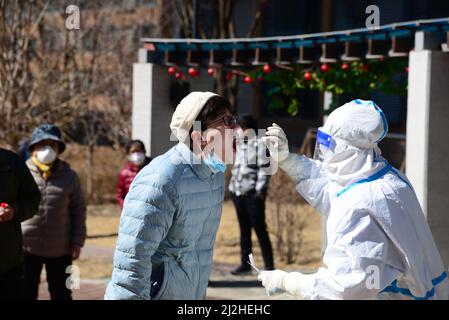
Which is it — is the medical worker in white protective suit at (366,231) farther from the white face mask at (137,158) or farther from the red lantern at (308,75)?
the red lantern at (308,75)

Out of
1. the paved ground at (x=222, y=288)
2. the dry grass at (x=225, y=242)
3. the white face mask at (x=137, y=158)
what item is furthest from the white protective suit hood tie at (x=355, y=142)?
the dry grass at (x=225, y=242)

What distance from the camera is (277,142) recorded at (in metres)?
4.44

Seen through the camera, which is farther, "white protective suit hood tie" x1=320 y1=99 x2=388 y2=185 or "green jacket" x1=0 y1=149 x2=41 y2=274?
"green jacket" x1=0 y1=149 x2=41 y2=274

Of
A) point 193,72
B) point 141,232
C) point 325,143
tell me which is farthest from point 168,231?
point 193,72

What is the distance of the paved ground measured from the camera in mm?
8500

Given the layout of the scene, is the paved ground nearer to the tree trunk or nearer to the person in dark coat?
the person in dark coat

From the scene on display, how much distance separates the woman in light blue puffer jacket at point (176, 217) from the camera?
3.75 metres

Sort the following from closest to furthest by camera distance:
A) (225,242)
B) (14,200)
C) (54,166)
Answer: (14,200) < (54,166) < (225,242)

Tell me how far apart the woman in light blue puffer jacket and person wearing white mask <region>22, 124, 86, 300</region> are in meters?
2.86

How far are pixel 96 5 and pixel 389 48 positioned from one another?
25.7 feet

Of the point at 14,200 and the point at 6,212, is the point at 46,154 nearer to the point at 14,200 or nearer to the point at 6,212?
the point at 14,200

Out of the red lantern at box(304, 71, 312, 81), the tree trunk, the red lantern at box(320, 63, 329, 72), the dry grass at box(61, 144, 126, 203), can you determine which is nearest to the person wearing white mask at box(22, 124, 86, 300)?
the red lantern at box(320, 63, 329, 72)

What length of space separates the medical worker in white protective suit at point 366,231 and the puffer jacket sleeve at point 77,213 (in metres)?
3.17

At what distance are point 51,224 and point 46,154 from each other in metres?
0.52
